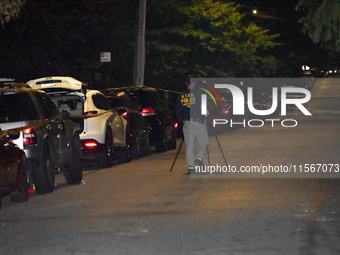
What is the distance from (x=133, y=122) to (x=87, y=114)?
356 cm

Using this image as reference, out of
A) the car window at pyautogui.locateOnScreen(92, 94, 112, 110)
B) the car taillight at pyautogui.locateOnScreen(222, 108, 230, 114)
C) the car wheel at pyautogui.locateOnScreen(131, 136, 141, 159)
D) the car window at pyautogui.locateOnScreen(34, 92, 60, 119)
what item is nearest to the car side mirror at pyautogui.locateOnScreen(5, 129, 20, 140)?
the car window at pyautogui.locateOnScreen(34, 92, 60, 119)

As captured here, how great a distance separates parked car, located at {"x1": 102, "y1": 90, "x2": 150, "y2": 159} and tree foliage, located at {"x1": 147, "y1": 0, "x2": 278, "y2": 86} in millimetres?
17749

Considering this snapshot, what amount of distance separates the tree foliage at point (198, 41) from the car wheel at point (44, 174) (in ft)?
85.6

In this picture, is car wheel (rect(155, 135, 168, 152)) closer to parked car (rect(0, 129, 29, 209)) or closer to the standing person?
the standing person

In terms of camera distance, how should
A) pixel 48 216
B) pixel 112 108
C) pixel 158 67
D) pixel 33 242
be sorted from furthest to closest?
pixel 158 67
pixel 112 108
pixel 48 216
pixel 33 242

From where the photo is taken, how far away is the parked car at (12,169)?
41.5ft

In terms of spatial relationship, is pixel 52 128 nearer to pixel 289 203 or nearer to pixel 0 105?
pixel 0 105

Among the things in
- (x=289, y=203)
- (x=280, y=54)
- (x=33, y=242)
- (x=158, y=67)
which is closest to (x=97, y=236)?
(x=33, y=242)

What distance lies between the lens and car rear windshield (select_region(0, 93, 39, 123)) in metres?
14.9

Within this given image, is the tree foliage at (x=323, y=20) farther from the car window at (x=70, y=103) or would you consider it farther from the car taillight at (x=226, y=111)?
the car taillight at (x=226, y=111)

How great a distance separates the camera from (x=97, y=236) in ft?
33.4

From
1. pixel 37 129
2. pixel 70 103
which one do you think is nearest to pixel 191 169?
pixel 70 103

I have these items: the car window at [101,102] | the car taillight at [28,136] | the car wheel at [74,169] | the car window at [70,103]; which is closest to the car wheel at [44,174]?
the car taillight at [28,136]

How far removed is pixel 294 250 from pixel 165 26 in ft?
112
